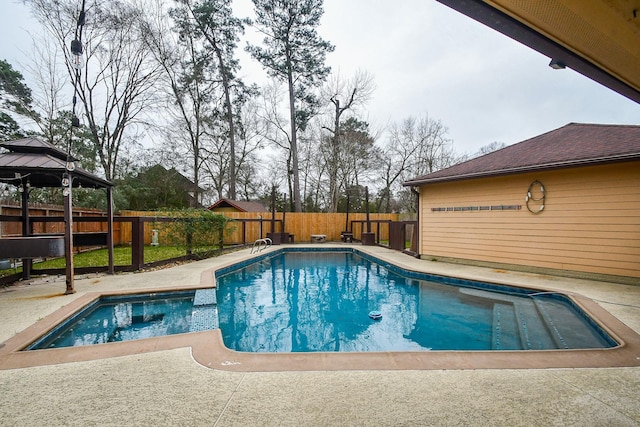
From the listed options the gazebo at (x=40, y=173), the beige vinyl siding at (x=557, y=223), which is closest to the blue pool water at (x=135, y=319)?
the gazebo at (x=40, y=173)

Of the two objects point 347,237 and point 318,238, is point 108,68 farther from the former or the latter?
point 347,237

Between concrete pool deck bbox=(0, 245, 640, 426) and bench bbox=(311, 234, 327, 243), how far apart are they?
11.7 meters

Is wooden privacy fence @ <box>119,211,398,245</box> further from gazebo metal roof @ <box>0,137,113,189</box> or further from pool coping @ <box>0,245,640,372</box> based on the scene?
pool coping @ <box>0,245,640,372</box>

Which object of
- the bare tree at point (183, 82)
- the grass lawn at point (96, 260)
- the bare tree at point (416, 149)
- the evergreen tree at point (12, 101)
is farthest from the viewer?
the bare tree at point (416, 149)

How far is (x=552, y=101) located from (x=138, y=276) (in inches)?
669

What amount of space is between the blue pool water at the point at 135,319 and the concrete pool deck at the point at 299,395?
799mm

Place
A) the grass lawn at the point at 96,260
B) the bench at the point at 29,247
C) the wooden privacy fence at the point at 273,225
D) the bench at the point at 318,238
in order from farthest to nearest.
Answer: the bench at the point at 318,238, the wooden privacy fence at the point at 273,225, the grass lawn at the point at 96,260, the bench at the point at 29,247

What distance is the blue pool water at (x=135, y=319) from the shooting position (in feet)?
10.9

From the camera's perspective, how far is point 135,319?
4059 millimetres

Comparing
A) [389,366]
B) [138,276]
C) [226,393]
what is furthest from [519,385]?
[138,276]

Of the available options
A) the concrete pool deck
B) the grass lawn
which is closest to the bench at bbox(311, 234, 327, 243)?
the grass lawn

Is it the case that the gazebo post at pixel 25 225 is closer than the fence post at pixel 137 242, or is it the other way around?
the gazebo post at pixel 25 225

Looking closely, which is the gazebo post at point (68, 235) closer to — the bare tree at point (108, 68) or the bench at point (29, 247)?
the bench at point (29, 247)

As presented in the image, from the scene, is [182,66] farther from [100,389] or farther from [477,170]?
[100,389]
